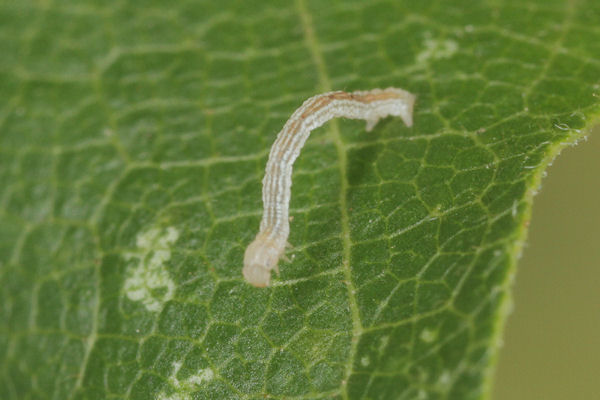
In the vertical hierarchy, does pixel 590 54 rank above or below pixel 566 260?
above

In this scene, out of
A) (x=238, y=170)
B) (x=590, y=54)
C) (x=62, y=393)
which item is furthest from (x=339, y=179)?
(x=62, y=393)

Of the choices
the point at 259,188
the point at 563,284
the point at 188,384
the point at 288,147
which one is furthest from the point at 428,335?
the point at 563,284

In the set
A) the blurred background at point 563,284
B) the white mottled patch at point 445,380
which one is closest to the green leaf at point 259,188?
the white mottled patch at point 445,380

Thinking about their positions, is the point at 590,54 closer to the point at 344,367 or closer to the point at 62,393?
the point at 344,367

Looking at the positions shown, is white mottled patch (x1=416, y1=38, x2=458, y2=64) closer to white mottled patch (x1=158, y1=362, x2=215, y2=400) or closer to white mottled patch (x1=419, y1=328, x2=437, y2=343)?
white mottled patch (x1=419, y1=328, x2=437, y2=343)

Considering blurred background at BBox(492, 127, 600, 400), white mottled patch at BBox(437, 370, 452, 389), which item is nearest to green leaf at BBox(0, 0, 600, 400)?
white mottled patch at BBox(437, 370, 452, 389)
